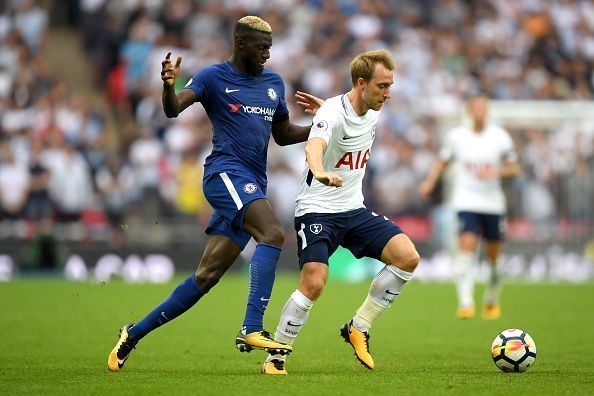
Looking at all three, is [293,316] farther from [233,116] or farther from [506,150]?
[506,150]

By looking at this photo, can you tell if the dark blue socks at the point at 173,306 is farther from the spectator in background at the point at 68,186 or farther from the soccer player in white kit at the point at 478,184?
the spectator in background at the point at 68,186

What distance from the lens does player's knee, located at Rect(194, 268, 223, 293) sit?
8.58 m

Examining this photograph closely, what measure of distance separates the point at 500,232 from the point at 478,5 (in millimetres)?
14938

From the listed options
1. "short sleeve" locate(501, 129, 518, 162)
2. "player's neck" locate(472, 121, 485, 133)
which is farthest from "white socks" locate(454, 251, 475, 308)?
"player's neck" locate(472, 121, 485, 133)

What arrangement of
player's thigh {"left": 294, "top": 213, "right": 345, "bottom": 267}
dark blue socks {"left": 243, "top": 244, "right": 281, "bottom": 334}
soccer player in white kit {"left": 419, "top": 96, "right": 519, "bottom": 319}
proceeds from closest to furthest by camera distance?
1. dark blue socks {"left": 243, "top": 244, "right": 281, "bottom": 334}
2. player's thigh {"left": 294, "top": 213, "right": 345, "bottom": 267}
3. soccer player in white kit {"left": 419, "top": 96, "right": 519, "bottom": 319}

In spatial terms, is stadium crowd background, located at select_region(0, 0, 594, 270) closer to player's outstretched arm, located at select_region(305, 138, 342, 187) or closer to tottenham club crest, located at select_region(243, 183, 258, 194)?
tottenham club crest, located at select_region(243, 183, 258, 194)

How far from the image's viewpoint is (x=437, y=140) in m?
24.0

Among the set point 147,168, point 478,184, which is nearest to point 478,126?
point 478,184

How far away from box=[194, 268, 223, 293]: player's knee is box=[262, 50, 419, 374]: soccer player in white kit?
582 millimetres

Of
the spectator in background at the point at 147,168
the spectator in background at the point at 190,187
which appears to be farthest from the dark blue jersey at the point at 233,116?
the spectator in background at the point at 190,187

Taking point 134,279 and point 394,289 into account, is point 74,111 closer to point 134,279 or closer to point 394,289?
point 134,279

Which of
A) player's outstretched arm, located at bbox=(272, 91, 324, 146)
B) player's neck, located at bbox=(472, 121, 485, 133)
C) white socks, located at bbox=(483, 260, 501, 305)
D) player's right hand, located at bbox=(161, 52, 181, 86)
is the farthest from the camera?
player's neck, located at bbox=(472, 121, 485, 133)

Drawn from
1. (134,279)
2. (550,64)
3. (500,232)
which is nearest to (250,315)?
(500,232)

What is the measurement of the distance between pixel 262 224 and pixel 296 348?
2589 mm
